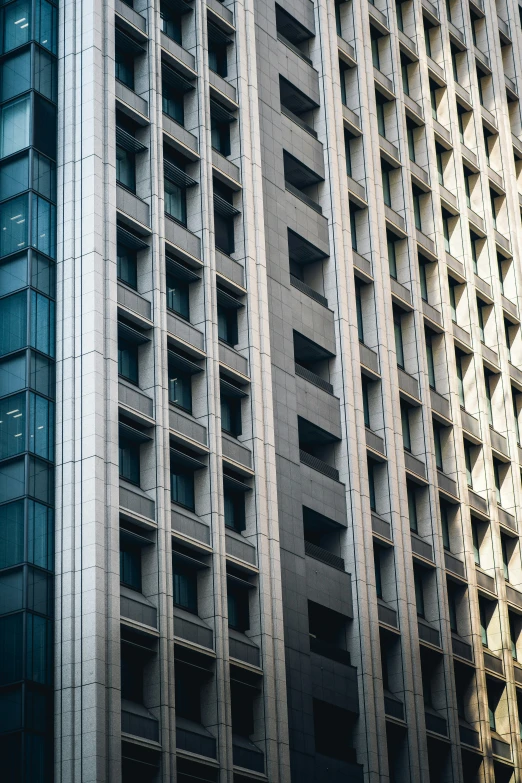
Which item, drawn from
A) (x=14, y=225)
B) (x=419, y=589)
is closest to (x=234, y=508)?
(x=14, y=225)

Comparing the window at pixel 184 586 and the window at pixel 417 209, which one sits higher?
the window at pixel 417 209

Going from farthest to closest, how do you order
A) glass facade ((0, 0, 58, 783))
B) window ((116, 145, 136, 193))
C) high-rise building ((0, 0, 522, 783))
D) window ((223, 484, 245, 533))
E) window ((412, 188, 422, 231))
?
window ((412, 188, 422, 231)), window ((223, 484, 245, 533)), window ((116, 145, 136, 193)), high-rise building ((0, 0, 522, 783)), glass facade ((0, 0, 58, 783))

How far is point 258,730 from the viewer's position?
53094 mm

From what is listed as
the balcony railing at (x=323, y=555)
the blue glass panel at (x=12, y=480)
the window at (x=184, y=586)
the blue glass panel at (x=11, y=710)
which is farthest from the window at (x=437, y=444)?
the blue glass panel at (x=11, y=710)

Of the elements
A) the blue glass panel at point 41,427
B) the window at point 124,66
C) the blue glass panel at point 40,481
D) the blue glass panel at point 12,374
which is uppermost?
the window at point 124,66

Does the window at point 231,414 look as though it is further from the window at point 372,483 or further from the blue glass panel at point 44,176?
the blue glass panel at point 44,176

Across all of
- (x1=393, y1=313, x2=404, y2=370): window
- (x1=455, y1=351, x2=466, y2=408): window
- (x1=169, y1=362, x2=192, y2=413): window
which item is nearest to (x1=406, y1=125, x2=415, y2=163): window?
(x1=393, y1=313, x2=404, y2=370): window

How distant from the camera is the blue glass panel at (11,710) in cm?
4500

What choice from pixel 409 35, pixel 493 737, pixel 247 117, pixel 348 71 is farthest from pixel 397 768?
pixel 409 35

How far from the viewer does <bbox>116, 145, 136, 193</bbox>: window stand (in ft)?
184

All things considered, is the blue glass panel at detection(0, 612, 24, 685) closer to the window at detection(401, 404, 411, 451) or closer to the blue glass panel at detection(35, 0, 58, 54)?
the blue glass panel at detection(35, 0, 58, 54)

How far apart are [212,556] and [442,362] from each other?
79.6 feet

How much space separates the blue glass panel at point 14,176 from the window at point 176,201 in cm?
717

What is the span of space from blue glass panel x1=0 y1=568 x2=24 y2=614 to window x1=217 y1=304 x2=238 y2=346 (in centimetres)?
1570
